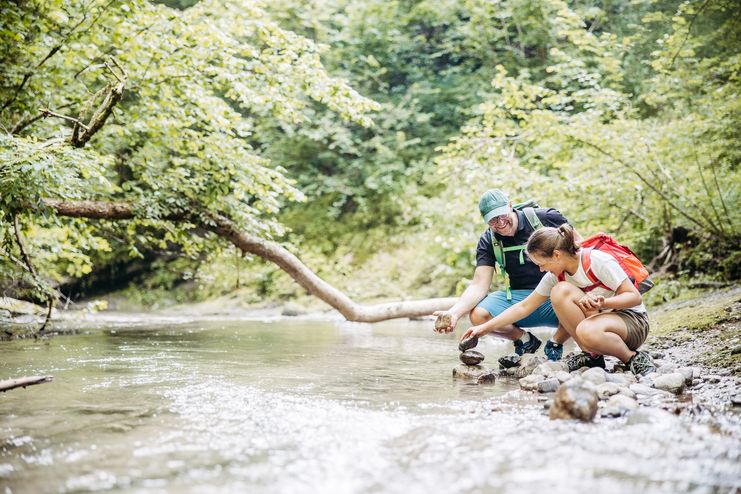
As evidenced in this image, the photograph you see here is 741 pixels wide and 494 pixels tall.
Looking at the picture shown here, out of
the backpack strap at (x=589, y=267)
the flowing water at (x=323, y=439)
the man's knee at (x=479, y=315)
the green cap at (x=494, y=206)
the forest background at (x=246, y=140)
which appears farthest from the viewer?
the forest background at (x=246, y=140)

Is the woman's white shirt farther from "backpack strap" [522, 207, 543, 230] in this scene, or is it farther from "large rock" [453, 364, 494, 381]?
"large rock" [453, 364, 494, 381]

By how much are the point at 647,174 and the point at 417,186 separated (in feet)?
27.5

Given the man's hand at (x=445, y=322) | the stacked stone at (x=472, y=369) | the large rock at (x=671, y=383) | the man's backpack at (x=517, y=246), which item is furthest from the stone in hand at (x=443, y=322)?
the large rock at (x=671, y=383)

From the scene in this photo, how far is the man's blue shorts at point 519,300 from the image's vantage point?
16.0ft

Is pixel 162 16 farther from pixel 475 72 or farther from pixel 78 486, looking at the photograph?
pixel 475 72

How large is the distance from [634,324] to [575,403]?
4.61ft

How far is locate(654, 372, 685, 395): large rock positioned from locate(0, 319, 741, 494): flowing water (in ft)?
2.41

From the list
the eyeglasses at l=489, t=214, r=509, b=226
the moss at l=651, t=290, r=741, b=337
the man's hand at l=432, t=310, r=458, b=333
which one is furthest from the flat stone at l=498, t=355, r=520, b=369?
the moss at l=651, t=290, r=741, b=337

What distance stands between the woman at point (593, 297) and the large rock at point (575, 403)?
2.94 feet

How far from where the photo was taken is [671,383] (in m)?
3.44

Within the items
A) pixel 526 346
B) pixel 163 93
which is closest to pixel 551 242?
pixel 526 346

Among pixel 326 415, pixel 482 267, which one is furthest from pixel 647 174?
pixel 326 415

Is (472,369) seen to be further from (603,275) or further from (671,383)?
(671,383)

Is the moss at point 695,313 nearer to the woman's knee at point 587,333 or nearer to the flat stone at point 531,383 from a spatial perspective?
the woman's knee at point 587,333
